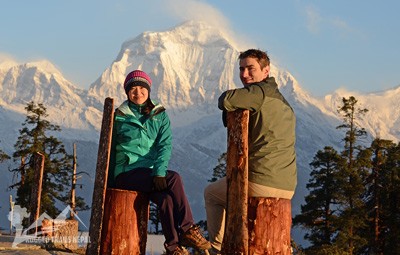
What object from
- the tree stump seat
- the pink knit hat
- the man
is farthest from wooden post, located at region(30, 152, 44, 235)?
the tree stump seat

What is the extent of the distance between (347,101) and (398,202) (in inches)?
280

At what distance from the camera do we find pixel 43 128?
4947cm

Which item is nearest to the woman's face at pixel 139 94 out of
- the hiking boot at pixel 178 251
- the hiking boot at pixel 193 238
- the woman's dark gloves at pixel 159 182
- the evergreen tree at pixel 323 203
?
the woman's dark gloves at pixel 159 182

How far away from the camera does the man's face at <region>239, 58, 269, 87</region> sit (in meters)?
6.64

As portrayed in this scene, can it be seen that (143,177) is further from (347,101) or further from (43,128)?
(43,128)

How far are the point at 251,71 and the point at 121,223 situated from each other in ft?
6.93

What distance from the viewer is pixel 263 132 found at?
6.45m

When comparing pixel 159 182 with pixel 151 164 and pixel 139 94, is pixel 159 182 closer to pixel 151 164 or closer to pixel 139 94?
pixel 151 164

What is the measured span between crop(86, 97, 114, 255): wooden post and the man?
1.27 meters

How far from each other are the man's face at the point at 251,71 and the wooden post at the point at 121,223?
1725mm

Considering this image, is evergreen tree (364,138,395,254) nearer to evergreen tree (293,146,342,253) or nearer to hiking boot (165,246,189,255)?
evergreen tree (293,146,342,253)

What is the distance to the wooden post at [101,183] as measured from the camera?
286 inches

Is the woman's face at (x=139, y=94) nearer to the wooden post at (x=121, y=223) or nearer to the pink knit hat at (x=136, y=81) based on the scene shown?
the pink knit hat at (x=136, y=81)

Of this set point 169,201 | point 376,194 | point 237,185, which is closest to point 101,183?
point 169,201
